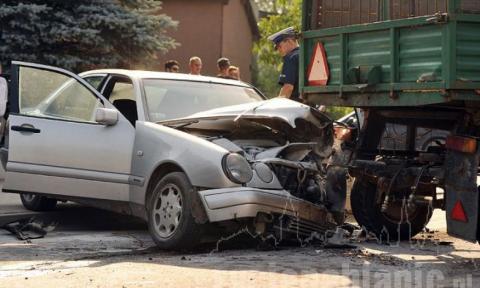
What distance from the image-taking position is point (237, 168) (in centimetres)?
683

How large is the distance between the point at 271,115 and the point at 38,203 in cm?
333

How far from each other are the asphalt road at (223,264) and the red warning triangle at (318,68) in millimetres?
1532

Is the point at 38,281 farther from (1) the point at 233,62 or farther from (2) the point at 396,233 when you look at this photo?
(1) the point at 233,62

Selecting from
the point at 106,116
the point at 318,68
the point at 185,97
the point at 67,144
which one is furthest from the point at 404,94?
the point at 67,144

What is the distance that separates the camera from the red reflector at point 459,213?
6418 mm

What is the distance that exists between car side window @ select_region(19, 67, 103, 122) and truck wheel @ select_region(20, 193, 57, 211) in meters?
1.29

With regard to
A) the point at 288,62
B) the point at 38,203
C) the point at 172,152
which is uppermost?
the point at 288,62

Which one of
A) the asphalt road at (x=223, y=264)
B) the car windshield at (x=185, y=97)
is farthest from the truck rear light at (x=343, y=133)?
the car windshield at (x=185, y=97)

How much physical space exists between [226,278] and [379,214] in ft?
8.61

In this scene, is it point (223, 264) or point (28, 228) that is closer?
point (223, 264)

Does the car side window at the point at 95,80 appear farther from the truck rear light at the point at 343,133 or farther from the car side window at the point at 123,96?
the truck rear light at the point at 343,133

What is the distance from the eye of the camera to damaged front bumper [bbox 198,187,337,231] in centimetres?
666

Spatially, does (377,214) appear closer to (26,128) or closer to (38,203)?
(26,128)

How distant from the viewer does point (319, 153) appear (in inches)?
298
